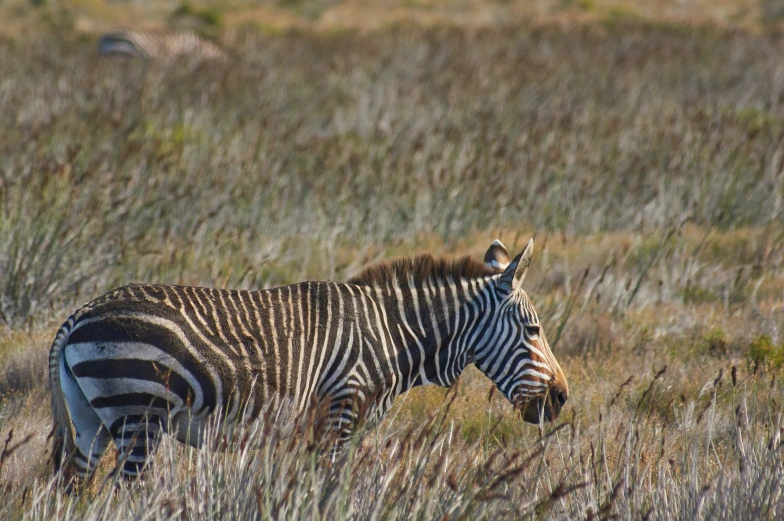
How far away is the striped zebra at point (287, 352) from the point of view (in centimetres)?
361

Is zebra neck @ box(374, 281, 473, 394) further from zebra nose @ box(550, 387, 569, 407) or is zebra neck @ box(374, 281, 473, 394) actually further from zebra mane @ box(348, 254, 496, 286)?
zebra nose @ box(550, 387, 569, 407)

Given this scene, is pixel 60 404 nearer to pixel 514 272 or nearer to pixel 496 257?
pixel 514 272

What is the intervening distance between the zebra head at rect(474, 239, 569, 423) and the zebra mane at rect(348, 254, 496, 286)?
136mm

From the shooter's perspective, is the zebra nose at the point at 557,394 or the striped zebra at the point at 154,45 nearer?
the zebra nose at the point at 557,394

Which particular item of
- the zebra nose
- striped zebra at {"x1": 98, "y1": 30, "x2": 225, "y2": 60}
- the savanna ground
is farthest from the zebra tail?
striped zebra at {"x1": 98, "y1": 30, "x2": 225, "y2": 60}

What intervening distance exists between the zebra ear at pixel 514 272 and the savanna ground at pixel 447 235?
0.73 m

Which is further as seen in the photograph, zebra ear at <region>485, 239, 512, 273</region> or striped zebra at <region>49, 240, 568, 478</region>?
zebra ear at <region>485, 239, 512, 273</region>

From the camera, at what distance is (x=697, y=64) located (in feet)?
54.7

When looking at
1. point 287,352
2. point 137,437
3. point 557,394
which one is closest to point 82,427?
point 137,437

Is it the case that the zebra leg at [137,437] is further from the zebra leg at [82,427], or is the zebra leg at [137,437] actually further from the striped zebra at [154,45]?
the striped zebra at [154,45]

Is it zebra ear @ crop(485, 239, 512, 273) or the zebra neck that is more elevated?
zebra ear @ crop(485, 239, 512, 273)

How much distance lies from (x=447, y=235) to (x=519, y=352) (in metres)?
4.17

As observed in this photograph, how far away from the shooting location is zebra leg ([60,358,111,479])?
12.2 ft

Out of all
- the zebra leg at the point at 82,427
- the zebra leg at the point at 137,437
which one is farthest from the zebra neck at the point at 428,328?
the zebra leg at the point at 82,427
